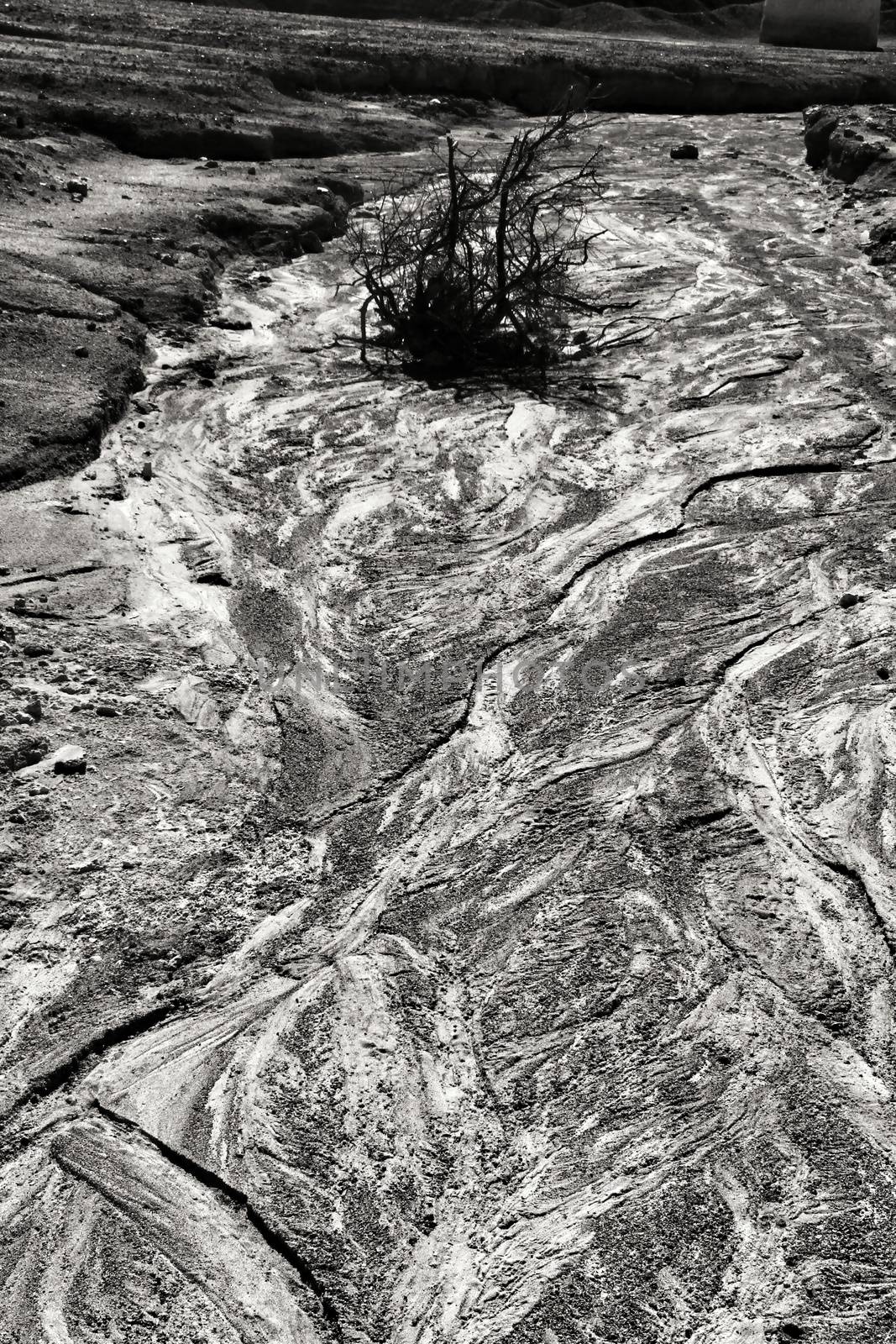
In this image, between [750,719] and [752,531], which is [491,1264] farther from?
[752,531]

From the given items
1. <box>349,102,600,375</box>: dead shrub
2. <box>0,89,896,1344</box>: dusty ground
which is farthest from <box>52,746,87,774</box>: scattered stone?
<box>349,102,600,375</box>: dead shrub

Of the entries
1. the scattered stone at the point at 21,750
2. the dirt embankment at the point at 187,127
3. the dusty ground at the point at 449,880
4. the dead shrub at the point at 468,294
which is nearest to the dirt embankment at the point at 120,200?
the dirt embankment at the point at 187,127

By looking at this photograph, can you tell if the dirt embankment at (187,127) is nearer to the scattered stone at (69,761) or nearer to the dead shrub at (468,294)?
the dead shrub at (468,294)

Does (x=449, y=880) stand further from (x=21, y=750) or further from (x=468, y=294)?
(x=468, y=294)

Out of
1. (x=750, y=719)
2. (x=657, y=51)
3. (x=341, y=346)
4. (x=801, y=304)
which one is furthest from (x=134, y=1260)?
(x=657, y=51)

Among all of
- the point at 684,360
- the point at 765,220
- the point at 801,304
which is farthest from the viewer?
the point at 765,220

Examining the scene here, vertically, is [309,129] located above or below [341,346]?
above

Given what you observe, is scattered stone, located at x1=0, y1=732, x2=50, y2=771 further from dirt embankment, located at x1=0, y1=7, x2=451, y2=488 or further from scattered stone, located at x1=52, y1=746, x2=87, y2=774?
dirt embankment, located at x1=0, y1=7, x2=451, y2=488

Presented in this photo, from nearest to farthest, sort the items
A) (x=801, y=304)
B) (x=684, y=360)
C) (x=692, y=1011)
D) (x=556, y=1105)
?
(x=556, y=1105)
(x=692, y=1011)
(x=684, y=360)
(x=801, y=304)

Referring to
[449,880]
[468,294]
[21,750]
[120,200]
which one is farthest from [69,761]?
[120,200]
